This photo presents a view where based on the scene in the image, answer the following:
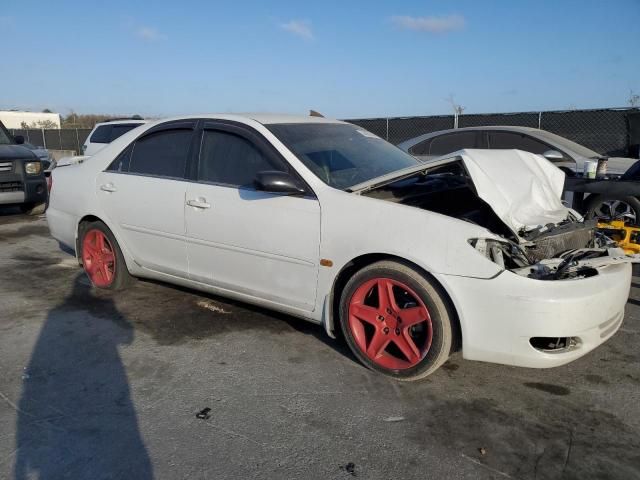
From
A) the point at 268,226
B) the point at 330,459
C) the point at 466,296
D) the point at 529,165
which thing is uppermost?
the point at 529,165

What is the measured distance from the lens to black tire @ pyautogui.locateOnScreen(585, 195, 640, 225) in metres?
5.93

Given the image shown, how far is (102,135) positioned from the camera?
12148 millimetres

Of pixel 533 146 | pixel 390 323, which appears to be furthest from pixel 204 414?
pixel 533 146

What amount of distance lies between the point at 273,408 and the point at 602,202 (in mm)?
4877

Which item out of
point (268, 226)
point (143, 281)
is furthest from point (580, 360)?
point (143, 281)

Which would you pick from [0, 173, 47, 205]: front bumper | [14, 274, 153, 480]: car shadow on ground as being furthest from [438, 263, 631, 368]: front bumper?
[0, 173, 47, 205]: front bumper

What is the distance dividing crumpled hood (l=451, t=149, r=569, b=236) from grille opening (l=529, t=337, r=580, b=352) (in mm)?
684

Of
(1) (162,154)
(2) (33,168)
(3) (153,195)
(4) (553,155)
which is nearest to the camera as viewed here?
(3) (153,195)

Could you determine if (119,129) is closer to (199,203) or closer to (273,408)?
(199,203)

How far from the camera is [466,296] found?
9.66ft

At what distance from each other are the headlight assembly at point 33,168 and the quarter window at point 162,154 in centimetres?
536

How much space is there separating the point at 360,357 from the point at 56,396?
69.4 inches

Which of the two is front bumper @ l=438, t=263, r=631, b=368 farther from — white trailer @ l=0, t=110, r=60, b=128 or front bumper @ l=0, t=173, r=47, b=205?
white trailer @ l=0, t=110, r=60, b=128

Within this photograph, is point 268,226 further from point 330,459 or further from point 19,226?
point 19,226
